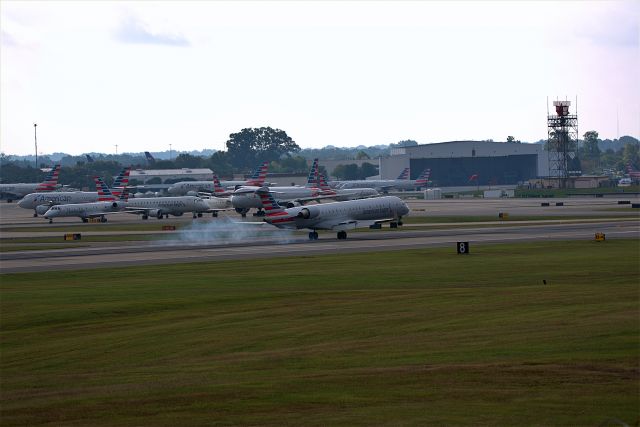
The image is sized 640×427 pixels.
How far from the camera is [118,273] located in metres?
68.0

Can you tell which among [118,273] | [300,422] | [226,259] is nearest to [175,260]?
[226,259]

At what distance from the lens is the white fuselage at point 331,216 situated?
95062mm

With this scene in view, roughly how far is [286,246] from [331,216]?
8661mm

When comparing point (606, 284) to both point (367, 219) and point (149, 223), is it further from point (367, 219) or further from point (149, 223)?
point (149, 223)

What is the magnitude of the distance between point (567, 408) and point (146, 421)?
12086mm

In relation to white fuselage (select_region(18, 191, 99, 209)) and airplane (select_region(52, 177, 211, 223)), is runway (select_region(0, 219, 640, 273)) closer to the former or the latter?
airplane (select_region(52, 177, 211, 223))

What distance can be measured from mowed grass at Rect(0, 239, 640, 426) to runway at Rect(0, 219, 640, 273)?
1393 cm

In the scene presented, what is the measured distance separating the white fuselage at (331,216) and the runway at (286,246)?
1667 mm

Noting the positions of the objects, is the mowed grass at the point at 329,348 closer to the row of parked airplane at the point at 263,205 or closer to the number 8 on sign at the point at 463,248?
the number 8 on sign at the point at 463,248

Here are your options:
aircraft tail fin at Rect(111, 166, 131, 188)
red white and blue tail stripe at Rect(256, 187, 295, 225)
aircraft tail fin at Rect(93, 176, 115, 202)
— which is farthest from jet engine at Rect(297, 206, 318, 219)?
aircraft tail fin at Rect(111, 166, 131, 188)

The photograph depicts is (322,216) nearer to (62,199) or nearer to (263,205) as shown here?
(263,205)

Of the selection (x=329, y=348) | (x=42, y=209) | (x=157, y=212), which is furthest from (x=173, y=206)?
(x=329, y=348)

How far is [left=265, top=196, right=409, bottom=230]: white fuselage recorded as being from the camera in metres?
95.1

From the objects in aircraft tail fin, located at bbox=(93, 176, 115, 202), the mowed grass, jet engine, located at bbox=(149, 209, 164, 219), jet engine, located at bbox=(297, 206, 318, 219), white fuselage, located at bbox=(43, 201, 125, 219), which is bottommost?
the mowed grass
